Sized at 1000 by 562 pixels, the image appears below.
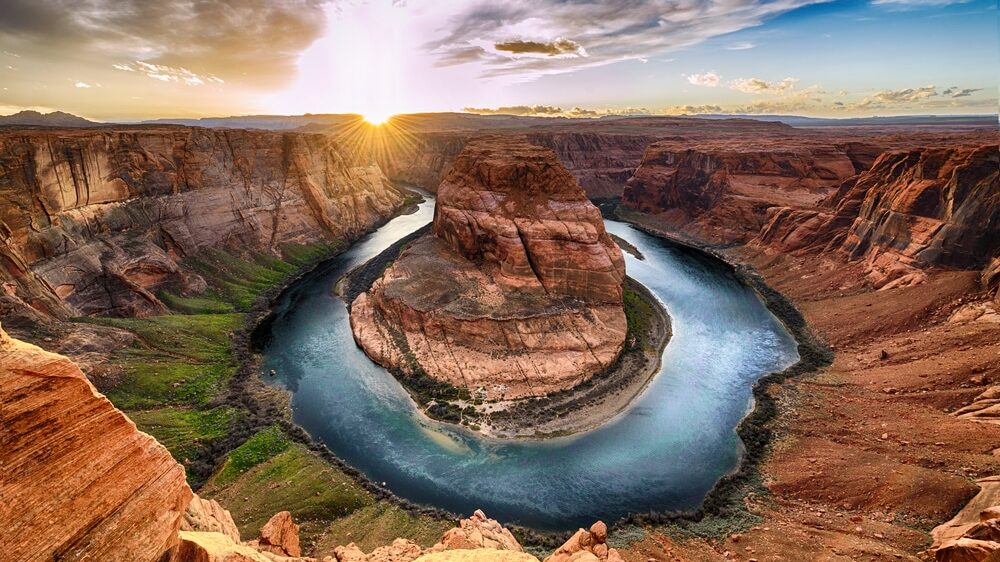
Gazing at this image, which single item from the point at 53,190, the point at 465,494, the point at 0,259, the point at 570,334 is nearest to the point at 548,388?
the point at 570,334

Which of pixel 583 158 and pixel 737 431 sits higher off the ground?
pixel 583 158

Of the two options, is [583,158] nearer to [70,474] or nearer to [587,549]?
[587,549]

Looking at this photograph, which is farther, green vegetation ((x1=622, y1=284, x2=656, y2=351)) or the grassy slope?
green vegetation ((x1=622, y1=284, x2=656, y2=351))

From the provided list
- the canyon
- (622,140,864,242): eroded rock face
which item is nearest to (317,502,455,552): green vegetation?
the canyon

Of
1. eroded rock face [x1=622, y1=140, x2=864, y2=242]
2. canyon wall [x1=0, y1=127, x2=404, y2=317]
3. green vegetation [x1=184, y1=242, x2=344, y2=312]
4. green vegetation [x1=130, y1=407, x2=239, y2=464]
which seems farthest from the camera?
eroded rock face [x1=622, y1=140, x2=864, y2=242]

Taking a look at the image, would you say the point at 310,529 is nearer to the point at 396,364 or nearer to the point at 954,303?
the point at 396,364

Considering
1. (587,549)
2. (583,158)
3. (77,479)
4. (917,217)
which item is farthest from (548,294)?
(583,158)

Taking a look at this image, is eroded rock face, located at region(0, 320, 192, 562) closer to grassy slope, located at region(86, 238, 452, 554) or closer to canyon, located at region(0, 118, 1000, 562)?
canyon, located at region(0, 118, 1000, 562)
